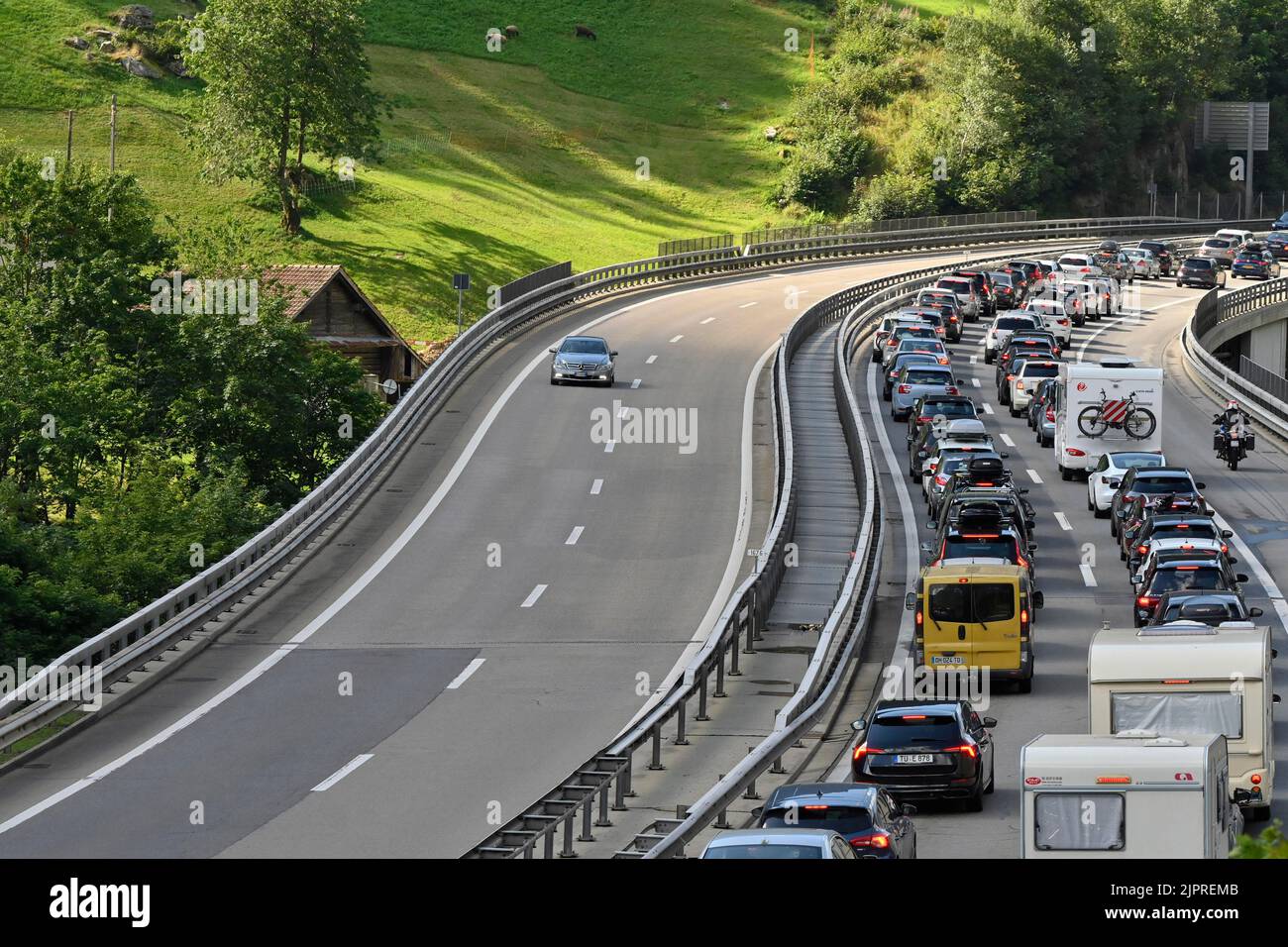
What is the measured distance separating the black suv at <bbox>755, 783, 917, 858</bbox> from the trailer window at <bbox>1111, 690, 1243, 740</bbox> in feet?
13.3

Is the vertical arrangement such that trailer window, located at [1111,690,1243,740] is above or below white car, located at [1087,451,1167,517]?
below

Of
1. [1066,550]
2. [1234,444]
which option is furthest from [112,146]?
[1066,550]

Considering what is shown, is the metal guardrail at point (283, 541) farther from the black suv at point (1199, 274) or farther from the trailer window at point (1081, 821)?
the black suv at point (1199, 274)

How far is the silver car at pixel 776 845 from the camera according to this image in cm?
1644

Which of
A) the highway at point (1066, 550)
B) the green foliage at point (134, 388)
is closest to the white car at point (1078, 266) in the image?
the highway at point (1066, 550)

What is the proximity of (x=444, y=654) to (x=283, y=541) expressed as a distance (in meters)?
6.77

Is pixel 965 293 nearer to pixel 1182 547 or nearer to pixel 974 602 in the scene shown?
pixel 1182 547

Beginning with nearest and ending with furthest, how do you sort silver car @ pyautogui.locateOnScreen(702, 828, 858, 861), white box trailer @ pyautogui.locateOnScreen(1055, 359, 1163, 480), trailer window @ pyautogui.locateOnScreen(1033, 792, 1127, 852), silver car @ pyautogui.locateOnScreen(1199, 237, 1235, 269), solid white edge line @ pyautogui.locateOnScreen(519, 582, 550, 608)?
silver car @ pyautogui.locateOnScreen(702, 828, 858, 861) < trailer window @ pyautogui.locateOnScreen(1033, 792, 1127, 852) < solid white edge line @ pyautogui.locateOnScreen(519, 582, 550, 608) < white box trailer @ pyautogui.locateOnScreen(1055, 359, 1163, 480) < silver car @ pyautogui.locateOnScreen(1199, 237, 1235, 269)

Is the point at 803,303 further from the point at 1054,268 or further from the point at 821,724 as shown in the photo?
the point at 821,724

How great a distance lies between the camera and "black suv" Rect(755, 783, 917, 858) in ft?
62.0

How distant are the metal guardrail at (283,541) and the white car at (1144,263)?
83.5ft

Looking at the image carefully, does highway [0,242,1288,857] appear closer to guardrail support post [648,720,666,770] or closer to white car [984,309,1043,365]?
guardrail support post [648,720,666,770]

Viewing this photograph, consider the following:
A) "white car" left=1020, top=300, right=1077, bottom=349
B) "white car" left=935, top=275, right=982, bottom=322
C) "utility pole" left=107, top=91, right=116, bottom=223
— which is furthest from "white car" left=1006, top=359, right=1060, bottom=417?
"utility pole" left=107, top=91, right=116, bottom=223
